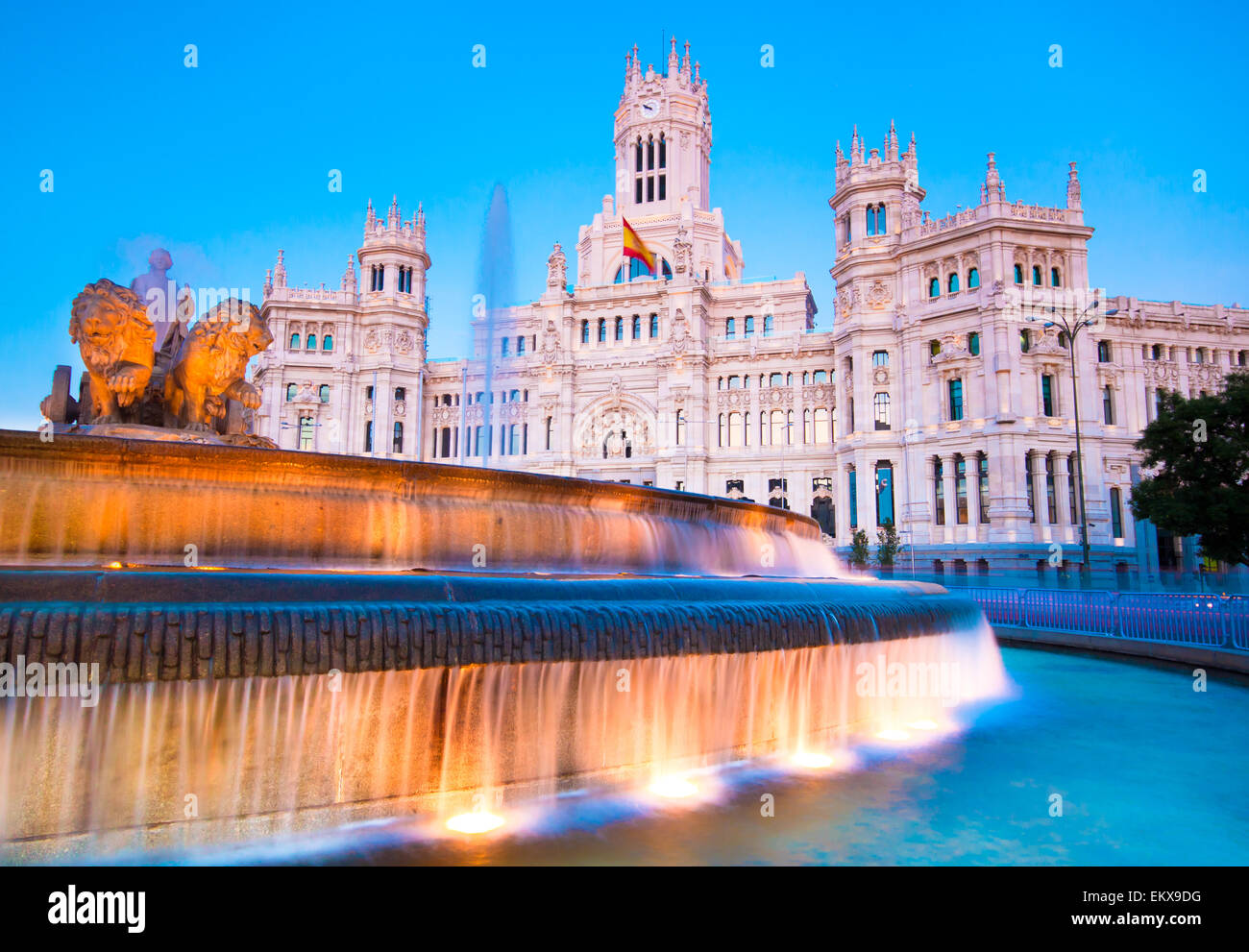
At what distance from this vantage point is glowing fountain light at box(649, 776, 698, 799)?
4988 mm

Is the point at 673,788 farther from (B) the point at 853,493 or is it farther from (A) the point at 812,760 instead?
(B) the point at 853,493

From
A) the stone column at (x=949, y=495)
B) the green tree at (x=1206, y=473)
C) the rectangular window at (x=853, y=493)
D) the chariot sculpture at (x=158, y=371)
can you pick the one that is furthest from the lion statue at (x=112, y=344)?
the rectangular window at (x=853, y=493)

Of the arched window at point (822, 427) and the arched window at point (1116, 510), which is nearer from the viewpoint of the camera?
the arched window at point (1116, 510)

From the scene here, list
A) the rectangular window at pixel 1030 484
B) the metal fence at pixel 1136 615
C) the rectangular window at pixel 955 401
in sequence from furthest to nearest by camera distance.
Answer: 1. the rectangular window at pixel 955 401
2. the rectangular window at pixel 1030 484
3. the metal fence at pixel 1136 615

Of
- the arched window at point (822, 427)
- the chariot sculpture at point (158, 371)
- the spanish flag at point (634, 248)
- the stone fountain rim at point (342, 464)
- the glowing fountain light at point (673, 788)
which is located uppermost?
the spanish flag at point (634, 248)

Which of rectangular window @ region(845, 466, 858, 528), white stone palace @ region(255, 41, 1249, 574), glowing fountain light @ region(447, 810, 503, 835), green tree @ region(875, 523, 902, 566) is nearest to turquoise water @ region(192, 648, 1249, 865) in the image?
glowing fountain light @ region(447, 810, 503, 835)

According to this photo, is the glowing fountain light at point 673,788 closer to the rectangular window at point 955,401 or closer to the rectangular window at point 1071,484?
the rectangular window at point 1071,484

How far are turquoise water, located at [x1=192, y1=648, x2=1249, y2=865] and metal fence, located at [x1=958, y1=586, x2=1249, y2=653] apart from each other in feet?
18.1

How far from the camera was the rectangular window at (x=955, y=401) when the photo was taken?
39.9m

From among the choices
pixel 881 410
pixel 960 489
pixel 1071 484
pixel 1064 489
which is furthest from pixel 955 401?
pixel 1071 484

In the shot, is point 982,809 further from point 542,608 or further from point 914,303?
point 914,303

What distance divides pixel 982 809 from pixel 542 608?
3.02 meters

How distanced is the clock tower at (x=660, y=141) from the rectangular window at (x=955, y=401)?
2756 cm
